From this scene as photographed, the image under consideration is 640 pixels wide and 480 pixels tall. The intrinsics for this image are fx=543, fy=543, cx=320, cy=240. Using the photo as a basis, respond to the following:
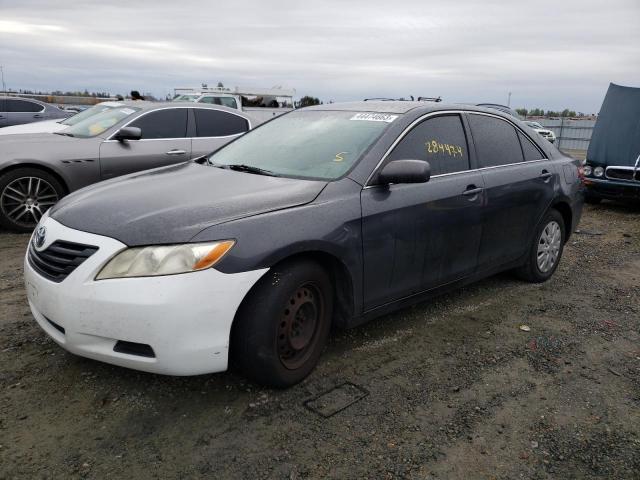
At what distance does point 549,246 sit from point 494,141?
131 centimetres

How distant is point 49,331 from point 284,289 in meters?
1.30

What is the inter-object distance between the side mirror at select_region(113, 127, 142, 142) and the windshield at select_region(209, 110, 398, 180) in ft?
9.50

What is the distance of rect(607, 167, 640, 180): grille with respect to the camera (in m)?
8.72

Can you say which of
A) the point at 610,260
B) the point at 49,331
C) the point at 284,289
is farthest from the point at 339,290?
the point at 610,260

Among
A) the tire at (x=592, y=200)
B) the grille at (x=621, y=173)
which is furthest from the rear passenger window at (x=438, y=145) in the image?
the tire at (x=592, y=200)

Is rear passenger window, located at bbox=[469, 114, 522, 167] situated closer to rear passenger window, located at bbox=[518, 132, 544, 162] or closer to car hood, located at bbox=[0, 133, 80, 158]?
rear passenger window, located at bbox=[518, 132, 544, 162]

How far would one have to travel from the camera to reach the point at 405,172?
10.8 feet

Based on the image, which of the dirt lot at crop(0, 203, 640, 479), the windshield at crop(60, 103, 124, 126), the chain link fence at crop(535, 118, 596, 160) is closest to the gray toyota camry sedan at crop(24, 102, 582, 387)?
the dirt lot at crop(0, 203, 640, 479)

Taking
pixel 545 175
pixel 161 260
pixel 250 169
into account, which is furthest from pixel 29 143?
pixel 545 175

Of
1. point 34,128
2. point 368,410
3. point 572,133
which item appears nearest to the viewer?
point 368,410

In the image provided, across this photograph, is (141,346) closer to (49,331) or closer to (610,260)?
(49,331)

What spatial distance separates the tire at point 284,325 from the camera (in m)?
2.79

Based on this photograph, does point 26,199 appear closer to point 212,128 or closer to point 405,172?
point 212,128

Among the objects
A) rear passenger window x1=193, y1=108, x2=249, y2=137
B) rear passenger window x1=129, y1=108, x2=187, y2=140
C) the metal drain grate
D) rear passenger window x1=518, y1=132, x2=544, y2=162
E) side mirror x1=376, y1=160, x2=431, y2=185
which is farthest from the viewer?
rear passenger window x1=193, y1=108, x2=249, y2=137
